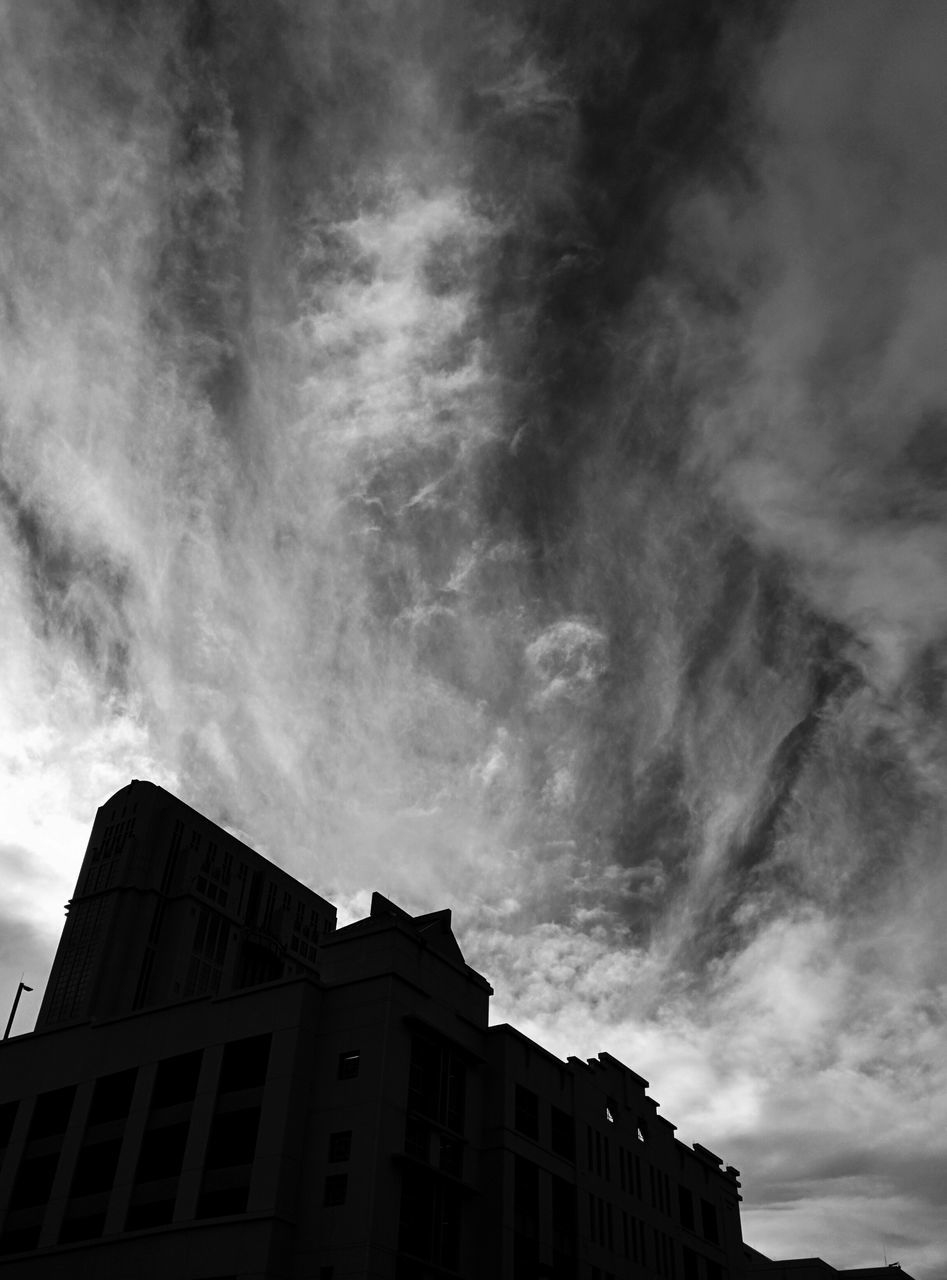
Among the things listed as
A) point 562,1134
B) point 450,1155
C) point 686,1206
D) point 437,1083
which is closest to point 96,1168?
point 437,1083

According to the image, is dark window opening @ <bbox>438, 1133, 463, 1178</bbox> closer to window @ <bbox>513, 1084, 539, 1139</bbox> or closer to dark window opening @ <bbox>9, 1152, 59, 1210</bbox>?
window @ <bbox>513, 1084, 539, 1139</bbox>

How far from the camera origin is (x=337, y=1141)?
6022 centimetres

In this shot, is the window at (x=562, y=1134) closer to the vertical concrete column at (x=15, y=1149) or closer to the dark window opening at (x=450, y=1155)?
the dark window opening at (x=450, y=1155)

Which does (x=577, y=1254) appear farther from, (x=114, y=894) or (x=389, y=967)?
(x=114, y=894)

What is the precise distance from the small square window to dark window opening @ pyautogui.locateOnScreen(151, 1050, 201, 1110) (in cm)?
1095

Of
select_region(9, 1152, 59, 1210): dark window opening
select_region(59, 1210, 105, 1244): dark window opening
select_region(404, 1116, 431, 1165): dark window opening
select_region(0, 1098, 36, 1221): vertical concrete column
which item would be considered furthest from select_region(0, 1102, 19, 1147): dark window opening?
select_region(404, 1116, 431, 1165): dark window opening

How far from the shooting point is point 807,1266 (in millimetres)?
101188

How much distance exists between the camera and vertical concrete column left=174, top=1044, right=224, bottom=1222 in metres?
60.2

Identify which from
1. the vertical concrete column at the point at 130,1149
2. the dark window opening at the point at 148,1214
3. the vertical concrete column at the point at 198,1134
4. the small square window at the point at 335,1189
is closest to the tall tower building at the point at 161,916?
the vertical concrete column at the point at 130,1149

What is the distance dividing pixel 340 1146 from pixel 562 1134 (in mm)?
22032

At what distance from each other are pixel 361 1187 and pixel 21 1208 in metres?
25.1

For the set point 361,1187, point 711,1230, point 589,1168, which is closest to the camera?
point 361,1187

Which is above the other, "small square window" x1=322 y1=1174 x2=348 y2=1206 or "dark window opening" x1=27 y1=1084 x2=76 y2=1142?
"dark window opening" x1=27 y1=1084 x2=76 y2=1142

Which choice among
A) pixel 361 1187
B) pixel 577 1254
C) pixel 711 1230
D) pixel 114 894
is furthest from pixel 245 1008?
pixel 114 894
